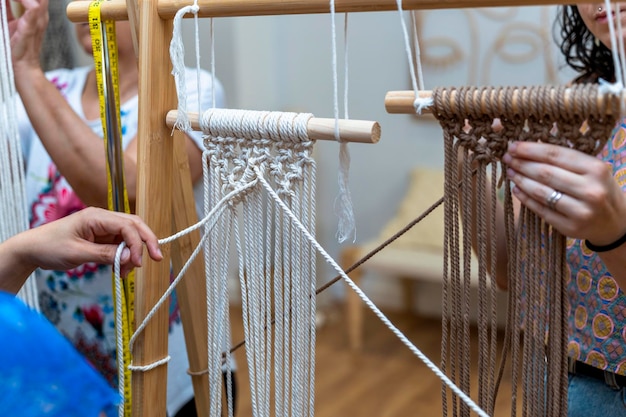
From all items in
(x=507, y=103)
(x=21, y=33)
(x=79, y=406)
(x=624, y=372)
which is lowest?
(x=624, y=372)

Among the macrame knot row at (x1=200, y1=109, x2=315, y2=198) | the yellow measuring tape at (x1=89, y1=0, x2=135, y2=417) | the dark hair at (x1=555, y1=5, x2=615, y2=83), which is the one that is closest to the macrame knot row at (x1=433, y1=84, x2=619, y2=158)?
the macrame knot row at (x1=200, y1=109, x2=315, y2=198)

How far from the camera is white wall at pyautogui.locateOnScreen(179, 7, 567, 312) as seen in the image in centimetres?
289

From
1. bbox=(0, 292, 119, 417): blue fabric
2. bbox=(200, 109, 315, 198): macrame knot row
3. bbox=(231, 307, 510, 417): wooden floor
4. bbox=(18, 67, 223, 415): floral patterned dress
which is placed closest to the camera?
bbox=(0, 292, 119, 417): blue fabric

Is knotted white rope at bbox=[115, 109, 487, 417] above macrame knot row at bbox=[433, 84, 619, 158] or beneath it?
beneath

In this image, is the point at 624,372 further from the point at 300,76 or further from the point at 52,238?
the point at 300,76

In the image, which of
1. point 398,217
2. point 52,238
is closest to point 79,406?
point 52,238

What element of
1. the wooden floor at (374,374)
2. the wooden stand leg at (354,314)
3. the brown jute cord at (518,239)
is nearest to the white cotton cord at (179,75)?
the brown jute cord at (518,239)

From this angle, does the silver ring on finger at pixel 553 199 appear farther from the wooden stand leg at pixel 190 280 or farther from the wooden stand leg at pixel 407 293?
the wooden stand leg at pixel 407 293

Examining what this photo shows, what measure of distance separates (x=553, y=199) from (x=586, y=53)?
503mm

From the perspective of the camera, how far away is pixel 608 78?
1025 mm

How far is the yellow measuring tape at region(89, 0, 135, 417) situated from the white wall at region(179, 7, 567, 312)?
1.84 m

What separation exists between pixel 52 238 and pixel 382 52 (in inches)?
96.9

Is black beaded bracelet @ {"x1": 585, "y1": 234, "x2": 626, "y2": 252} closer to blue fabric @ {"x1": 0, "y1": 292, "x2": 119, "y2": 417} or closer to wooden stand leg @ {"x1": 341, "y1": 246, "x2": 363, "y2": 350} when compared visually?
blue fabric @ {"x1": 0, "y1": 292, "x2": 119, "y2": 417}

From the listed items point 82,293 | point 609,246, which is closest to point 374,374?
point 82,293
